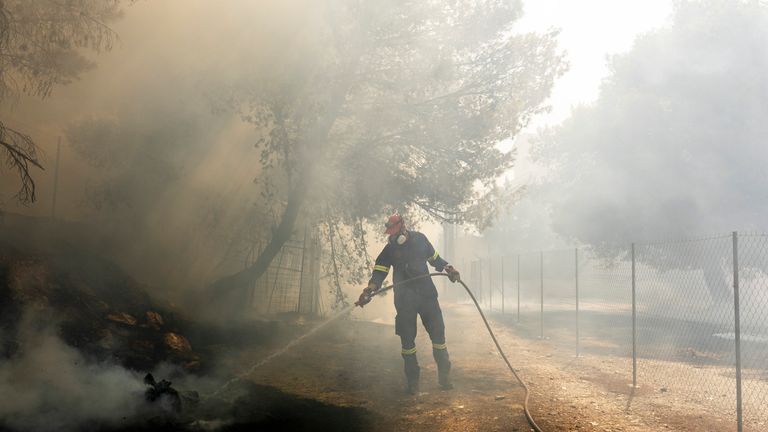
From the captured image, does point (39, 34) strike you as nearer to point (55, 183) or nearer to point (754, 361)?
point (55, 183)

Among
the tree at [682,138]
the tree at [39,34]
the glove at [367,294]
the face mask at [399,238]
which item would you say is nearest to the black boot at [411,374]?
the glove at [367,294]

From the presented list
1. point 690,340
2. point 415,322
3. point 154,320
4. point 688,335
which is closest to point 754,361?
point 690,340

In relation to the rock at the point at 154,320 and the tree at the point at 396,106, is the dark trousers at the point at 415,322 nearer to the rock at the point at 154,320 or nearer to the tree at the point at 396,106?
the tree at the point at 396,106

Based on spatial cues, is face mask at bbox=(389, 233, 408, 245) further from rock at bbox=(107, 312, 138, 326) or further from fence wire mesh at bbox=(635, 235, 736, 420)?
rock at bbox=(107, 312, 138, 326)

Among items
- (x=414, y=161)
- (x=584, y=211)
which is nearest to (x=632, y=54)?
(x=584, y=211)

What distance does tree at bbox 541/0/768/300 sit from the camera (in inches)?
540

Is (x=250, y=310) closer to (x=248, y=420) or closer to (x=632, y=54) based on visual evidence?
(x=248, y=420)

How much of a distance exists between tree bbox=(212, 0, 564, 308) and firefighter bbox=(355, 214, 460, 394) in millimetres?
3068

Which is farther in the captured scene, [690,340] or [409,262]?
[690,340]

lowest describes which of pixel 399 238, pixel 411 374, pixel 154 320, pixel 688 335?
pixel 688 335

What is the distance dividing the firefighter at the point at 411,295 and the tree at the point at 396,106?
3.07m

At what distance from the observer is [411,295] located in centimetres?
603

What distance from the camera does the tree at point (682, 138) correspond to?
1373 centimetres

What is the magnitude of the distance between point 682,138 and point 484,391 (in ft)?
38.7
